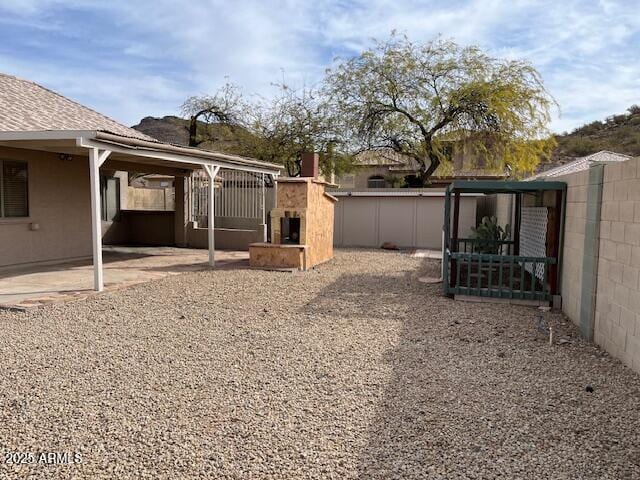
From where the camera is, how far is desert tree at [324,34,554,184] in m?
18.8

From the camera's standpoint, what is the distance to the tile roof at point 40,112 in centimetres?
881

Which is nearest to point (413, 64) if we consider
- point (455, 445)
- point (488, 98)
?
point (488, 98)

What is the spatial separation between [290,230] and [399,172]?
67.5 ft

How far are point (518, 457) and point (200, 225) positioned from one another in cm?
1308

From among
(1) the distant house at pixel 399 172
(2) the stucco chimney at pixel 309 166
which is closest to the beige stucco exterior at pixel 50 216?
(2) the stucco chimney at pixel 309 166

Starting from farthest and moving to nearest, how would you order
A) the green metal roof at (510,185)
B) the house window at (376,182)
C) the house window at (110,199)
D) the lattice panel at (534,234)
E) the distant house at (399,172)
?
1. the house window at (376,182)
2. the distant house at (399,172)
3. the house window at (110,199)
4. the lattice panel at (534,234)
5. the green metal roof at (510,185)

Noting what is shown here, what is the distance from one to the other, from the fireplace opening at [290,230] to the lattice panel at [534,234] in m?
4.56

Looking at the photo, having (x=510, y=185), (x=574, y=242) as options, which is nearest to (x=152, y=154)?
(x=510, y=185)

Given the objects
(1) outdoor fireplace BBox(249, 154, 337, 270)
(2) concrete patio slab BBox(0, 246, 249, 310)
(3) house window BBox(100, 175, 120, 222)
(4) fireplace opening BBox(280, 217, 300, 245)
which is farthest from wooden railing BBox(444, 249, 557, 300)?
A: (3) house window BBox(100, 175, 120, 222)

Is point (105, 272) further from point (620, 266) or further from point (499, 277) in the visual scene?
point (620, 266)

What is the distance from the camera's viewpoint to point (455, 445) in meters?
2.78

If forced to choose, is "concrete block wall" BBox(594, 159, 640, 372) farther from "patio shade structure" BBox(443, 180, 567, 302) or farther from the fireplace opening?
the fireplace opening

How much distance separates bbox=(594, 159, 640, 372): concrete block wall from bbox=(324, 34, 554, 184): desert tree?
14865 mm

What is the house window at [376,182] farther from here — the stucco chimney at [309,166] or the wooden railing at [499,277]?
the wooden railing at [499,277]
